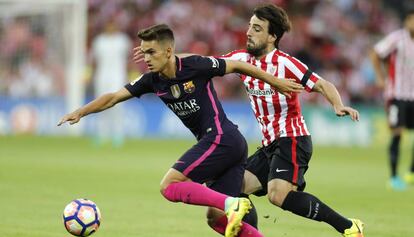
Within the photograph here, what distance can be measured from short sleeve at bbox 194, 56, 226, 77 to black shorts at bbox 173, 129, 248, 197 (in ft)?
1.53

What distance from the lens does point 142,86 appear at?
23.5ft

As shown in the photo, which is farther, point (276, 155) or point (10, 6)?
point (10, 6)

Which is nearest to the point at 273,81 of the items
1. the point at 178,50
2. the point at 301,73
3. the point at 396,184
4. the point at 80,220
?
the point at 301,73

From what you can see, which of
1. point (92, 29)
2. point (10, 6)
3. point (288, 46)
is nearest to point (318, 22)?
point (288, 46)

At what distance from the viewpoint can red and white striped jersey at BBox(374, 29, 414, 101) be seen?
13.4 metres

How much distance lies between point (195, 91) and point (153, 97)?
1687cm

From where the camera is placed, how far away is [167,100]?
23.2 feet

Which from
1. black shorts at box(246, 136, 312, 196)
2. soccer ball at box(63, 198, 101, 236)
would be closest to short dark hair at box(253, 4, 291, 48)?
black shorts at box(246, 136, 312, 196)

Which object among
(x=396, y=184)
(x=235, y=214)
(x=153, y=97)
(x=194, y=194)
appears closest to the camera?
(x=235, y=214)

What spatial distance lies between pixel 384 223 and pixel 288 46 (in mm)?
16122

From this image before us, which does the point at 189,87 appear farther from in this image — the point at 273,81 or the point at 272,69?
the point at 272,69

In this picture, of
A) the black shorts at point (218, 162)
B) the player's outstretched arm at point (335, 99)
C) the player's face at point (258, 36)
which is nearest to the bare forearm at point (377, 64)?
the player's face at point (258, 36)

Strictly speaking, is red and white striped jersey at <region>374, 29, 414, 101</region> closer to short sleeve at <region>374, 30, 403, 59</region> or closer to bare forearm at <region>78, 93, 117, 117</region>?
short sleeve at <region>374, 30, 403, 59</region>

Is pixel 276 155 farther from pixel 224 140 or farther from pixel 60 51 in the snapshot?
pixel 60 51
